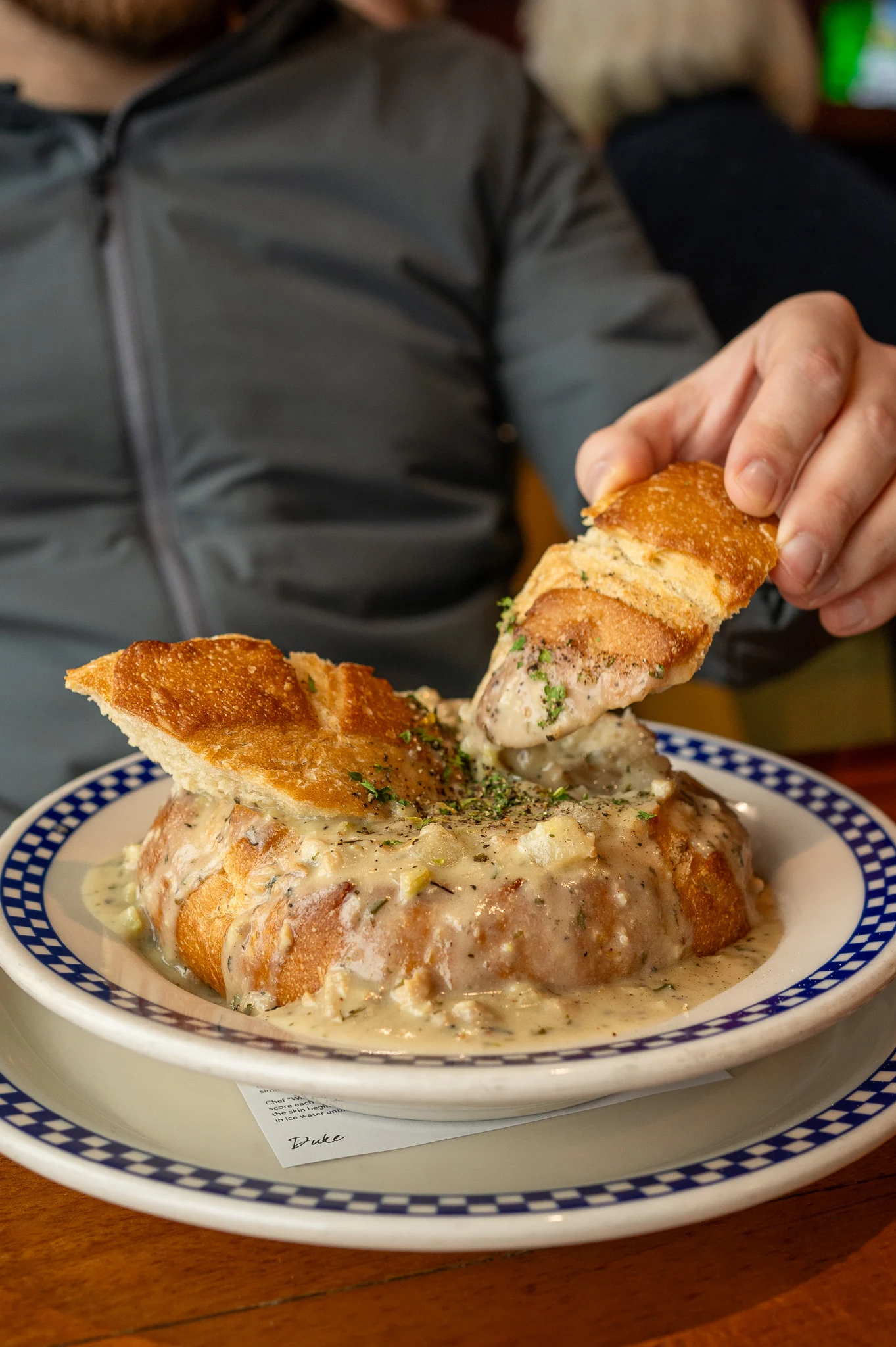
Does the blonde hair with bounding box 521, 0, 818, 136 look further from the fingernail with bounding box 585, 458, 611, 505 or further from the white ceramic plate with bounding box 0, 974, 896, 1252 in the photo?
the white ceramic plate with bounding box 0, 974, 896, 1252

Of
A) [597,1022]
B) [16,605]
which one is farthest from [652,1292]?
[16,605]

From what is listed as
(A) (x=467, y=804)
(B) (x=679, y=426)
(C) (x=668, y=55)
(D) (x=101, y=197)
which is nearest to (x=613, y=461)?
(B) (x=679, y=426)

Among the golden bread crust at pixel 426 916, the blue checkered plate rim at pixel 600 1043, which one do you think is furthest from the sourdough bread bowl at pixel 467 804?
the blue checkered plate rim at pixel 600 1043

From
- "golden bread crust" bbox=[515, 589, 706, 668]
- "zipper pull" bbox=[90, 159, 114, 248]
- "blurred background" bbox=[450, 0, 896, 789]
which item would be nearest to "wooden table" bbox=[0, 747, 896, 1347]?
"golden bread crust" bbox=[515, 589, 706, 668]

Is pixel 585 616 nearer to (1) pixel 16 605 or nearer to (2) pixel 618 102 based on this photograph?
(1) pixel 16 605

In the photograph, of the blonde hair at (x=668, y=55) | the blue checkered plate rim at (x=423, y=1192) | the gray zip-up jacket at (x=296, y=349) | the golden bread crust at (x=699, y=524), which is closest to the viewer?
the blue checkered plate rim at (x=423, y=1192)
